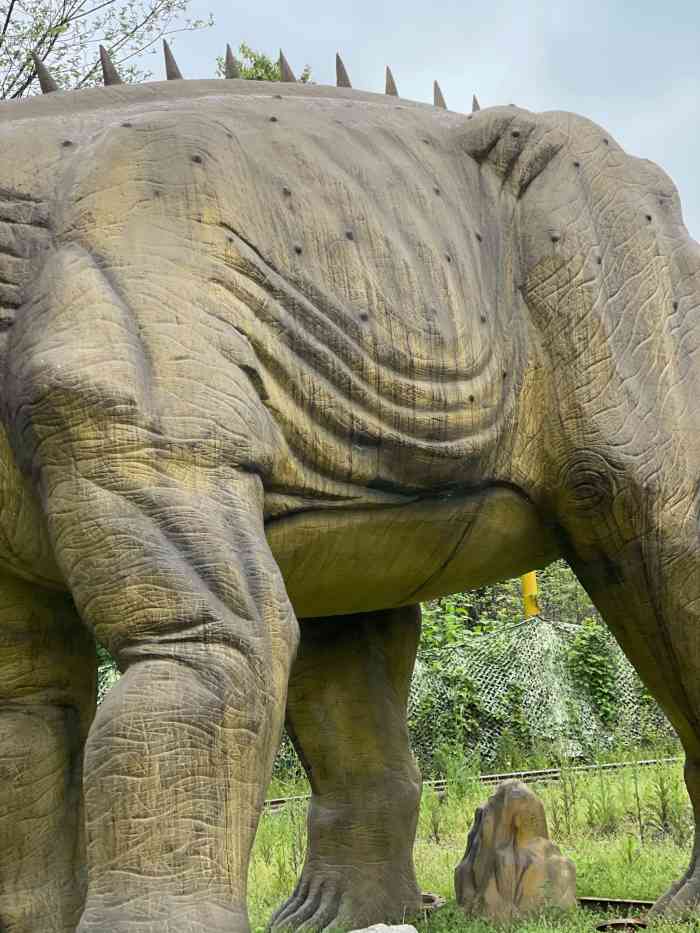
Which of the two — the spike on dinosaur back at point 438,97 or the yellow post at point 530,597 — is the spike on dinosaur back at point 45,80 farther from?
the yellow post at point 530,597

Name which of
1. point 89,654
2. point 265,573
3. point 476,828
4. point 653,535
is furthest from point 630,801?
point 265,573

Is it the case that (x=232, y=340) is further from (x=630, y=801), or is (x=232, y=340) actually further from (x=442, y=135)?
(x=630, y=801)

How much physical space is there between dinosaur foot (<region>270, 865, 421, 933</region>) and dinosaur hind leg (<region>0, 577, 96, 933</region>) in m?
0.91

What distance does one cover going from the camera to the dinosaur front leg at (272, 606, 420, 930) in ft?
14.2

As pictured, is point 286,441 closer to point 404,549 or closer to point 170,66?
point 404,549

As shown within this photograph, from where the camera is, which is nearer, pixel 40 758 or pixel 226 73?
pixel 40 758

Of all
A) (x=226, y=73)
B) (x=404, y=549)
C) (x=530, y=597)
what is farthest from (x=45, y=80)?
(x=530, y=597)

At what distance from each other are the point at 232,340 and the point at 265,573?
46 cm

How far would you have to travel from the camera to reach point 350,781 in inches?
171

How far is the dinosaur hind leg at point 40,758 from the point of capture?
11.4 feet

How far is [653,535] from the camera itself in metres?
3.72

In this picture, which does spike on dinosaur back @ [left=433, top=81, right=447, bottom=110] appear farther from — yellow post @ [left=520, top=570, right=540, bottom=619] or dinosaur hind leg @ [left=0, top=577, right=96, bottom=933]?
yellow post @ [left=520, top=570, right=540, bottom=619]

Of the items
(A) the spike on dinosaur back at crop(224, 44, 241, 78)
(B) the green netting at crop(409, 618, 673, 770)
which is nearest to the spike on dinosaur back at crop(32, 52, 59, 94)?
(A) the spike on dinosaur back at crop(224, 44, 241, 78)

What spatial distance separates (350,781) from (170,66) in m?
1.97
